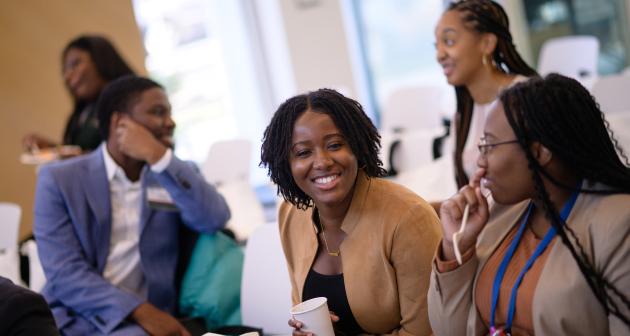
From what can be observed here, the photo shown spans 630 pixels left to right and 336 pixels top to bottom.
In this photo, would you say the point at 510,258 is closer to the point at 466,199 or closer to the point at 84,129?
the point at 466,199

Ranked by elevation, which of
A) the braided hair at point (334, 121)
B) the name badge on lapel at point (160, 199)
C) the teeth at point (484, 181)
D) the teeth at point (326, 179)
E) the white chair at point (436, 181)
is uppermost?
the braided hair at point (334, 121)

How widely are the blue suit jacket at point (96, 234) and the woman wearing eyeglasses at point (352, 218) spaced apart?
964mm

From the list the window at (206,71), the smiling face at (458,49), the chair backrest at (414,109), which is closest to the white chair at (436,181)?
the smiling face at (458,49)

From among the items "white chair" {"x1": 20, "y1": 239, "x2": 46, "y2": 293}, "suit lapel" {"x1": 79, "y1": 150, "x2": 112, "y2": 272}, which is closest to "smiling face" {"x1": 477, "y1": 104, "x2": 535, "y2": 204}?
"suit lapel" {"x1": 79, "y1": 150, "x2": 112, "y2": 272}

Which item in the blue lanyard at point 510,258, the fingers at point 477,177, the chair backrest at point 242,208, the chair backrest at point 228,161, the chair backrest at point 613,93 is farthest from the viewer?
the chair backrest at point 228,161

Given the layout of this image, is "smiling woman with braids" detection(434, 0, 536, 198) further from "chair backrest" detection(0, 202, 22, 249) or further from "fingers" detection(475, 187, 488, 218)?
"chair backrest" detection(0, 202, 22, 249)

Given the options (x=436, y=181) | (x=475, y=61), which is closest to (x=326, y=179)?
(x=475, y=61)

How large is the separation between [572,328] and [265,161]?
1.12 meters

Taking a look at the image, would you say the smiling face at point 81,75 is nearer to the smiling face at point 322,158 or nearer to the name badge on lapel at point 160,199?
the name badge on lapel at point 160,199

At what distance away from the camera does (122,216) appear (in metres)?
3.29

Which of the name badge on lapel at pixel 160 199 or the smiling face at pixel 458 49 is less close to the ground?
the smiling face at pixel 458 49

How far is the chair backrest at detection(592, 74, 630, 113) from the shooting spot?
4146mm

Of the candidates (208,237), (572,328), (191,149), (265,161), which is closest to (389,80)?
(191,149)

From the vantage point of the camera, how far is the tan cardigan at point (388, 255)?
220 centimetres
